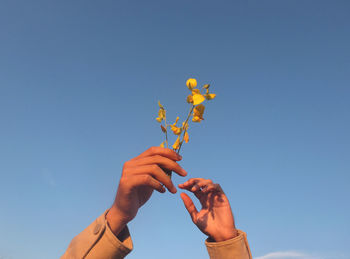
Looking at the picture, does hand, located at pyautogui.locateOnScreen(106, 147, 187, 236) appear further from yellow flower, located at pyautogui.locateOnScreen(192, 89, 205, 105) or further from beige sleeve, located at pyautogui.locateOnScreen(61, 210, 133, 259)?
yellow flower, located at pyautogui.locateOnScreen(192, 89, 205, 105)

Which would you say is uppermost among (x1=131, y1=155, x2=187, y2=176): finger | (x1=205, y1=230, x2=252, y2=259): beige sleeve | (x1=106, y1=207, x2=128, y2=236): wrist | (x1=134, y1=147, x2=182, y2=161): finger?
(x1=134, y1=147, x2=182, y2=161): finger

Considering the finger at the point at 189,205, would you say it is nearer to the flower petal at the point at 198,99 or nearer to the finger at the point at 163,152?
the finger at the point at 163,152

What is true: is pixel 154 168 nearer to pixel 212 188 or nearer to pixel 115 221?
pixel 115 221

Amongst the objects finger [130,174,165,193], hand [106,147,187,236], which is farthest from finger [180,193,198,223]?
finger [130,174,165,193]

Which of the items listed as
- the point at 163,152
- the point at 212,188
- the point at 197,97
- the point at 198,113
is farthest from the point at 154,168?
the point at 212,188

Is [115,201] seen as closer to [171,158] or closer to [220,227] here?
[171,158]

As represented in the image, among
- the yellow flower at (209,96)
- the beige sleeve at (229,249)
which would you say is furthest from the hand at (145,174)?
the beige sleeve at (229,249)

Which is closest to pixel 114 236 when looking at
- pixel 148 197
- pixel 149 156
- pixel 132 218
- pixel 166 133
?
pixel 132 218

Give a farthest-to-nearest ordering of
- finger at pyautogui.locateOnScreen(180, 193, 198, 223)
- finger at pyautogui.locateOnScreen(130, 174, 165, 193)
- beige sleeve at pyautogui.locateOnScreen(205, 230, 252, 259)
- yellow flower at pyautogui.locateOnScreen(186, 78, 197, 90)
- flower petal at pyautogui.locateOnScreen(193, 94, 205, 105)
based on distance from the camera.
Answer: finger at pyautogui.locateOnScreen(180, 193, 198, 223)
beige sleeve at pyautogui.locateOnScreen(205, 230, 252, 259)
yellow flower at pyautogui.locateOnScreen(186, 78, 197, 90)
flower petal at pyautogui.locateOnScreen(193, 94, 205, 105)
finger at pyautogui.locateOnScreen(130, 174, 165, 193)
